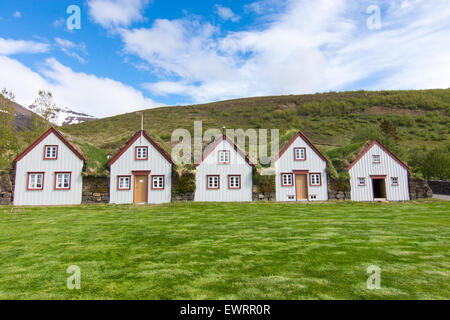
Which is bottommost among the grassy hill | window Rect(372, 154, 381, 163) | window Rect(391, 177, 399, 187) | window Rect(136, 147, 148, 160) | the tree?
window Rect(391, 177, 399, 187)

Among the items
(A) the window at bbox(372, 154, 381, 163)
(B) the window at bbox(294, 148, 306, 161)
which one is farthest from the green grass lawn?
(A) the window at bbox(372, 154, 381, 163)

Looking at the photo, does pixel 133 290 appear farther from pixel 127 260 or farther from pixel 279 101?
pixel 279 101

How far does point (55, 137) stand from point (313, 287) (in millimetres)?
27995

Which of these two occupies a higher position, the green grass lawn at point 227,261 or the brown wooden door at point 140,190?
the brown wooden door at point 140,190

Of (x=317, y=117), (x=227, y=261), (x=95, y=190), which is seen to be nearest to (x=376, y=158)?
(x=227, y=261)

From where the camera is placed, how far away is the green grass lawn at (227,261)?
5.38 meters

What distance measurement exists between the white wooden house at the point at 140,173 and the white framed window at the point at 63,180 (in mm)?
4020

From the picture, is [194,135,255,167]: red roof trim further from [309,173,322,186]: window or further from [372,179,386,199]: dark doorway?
[372,179,386,199]: dark doorway

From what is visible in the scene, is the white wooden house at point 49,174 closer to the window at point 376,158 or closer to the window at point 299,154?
the window at point 299,154

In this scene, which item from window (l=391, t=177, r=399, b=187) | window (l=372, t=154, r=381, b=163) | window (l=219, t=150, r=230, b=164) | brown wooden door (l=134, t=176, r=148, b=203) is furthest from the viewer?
window (l=372, t=154, r=381, b=163)

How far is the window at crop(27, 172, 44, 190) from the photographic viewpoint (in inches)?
964

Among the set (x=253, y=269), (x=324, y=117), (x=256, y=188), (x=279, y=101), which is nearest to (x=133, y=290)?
(x=253, y=269)

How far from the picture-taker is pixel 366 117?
7450cm
